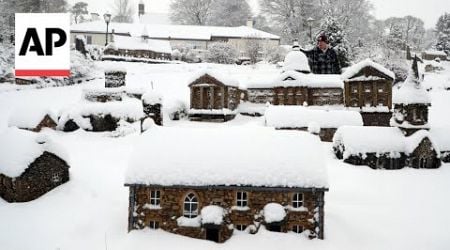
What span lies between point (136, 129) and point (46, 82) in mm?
16500

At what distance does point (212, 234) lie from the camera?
17453 millimetres

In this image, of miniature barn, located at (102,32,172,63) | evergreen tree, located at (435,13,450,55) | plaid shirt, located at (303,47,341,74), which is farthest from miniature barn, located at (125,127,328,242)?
evergreen tree, located at (435,13,450,55)

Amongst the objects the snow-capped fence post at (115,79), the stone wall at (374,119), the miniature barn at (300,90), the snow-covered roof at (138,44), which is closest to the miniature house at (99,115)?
the snow-capped fence post at (115,79)

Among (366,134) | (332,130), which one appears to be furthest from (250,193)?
(332,130)

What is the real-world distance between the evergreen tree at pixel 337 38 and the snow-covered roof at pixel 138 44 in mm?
24866

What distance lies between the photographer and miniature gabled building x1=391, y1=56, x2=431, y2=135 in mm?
26938

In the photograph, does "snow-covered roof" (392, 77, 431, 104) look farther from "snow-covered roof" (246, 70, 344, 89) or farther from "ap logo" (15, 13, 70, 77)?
"ap logo" (15, 13, 70, 77)

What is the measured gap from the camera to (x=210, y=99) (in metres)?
37.2

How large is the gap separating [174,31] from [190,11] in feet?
53.9

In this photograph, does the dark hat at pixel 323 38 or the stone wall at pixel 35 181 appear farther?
the dark hat at pixel 323 38

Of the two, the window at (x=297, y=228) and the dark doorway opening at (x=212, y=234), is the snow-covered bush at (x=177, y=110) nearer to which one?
the dark doorway opening at (x=212, y=234)

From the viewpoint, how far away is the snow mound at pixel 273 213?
1705 centimetres

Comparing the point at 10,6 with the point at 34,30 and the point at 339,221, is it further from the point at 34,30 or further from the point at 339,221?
the point at 339,221

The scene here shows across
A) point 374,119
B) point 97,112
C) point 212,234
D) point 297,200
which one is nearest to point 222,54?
point 374,119
